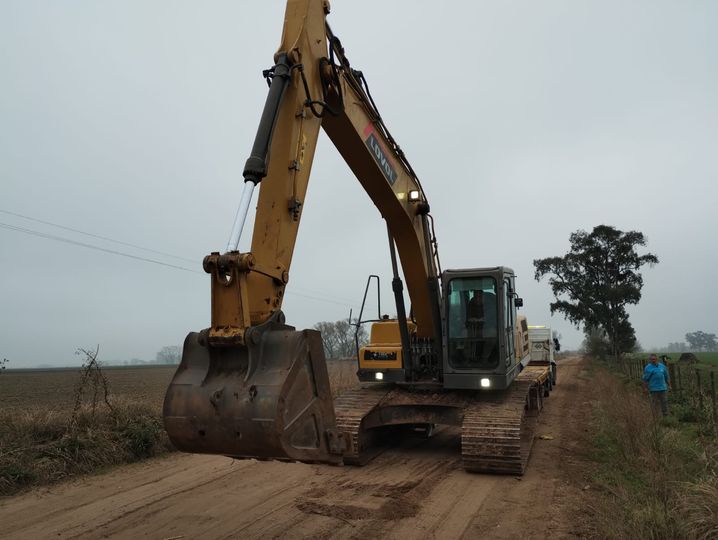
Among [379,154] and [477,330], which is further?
[477,330]

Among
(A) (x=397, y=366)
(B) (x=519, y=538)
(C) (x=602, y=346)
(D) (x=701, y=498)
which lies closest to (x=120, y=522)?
(B) (x=519, y=538)

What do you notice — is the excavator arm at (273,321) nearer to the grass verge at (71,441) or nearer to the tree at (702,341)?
the grass verge at (71,441)

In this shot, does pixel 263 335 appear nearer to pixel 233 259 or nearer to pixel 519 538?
pixel 233 259

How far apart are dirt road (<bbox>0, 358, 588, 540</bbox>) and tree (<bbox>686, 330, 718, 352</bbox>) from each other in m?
191

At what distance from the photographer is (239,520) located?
531cm

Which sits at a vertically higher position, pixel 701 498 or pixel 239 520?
pixel 701 498

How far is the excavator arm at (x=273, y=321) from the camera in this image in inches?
140

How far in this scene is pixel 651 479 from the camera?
5.73 metres

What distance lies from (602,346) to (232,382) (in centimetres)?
4840

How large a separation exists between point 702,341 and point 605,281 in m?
159

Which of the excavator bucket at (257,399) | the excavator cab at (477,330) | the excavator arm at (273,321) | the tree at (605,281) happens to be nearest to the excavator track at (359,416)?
the excavator cab at (477,330)

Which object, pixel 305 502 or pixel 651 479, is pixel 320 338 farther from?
pixel 651 479

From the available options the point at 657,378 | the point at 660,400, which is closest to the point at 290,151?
the point at 657,378

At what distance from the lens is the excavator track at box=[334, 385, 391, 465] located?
7762 mm
